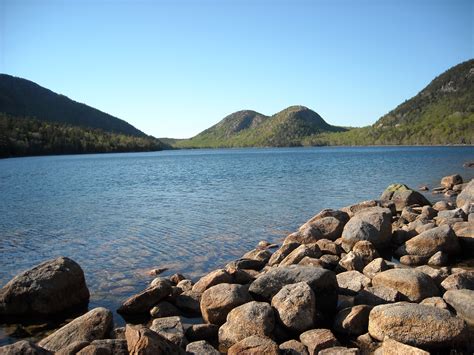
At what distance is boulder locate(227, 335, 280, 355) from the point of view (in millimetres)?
7672

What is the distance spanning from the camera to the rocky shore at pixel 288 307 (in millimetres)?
8062

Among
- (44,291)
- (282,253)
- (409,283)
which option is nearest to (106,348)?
(44,291)

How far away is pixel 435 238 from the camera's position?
14.7 meters

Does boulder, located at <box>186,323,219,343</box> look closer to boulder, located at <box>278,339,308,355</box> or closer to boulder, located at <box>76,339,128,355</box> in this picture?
boulder, located at <box>278,339,308,355</box>

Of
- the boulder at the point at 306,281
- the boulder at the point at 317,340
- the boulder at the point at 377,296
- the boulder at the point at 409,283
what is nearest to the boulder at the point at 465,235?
the boulder at the point at 409,283

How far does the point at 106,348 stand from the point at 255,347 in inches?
111

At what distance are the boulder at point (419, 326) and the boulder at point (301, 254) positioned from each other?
5015mm

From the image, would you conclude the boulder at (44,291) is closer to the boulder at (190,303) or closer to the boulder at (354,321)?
the boulder at (190,303)

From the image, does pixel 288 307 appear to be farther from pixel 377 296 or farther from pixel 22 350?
pixel 22 350

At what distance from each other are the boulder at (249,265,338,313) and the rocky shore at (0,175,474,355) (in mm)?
27

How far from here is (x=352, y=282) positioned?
11.7 m

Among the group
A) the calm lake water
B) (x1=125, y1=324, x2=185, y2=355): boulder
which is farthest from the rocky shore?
the calm lake water

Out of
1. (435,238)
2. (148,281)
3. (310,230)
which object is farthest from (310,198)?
(148,281)

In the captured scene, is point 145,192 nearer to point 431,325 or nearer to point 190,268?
point 190,268
